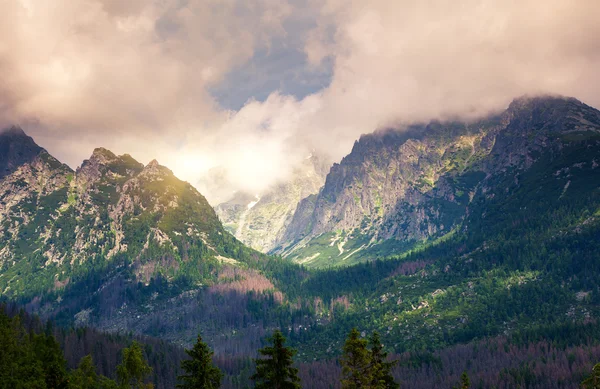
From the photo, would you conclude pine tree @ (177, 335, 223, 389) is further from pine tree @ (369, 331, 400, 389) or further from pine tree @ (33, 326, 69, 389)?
pine tree @ (369, 331, 400, 389)

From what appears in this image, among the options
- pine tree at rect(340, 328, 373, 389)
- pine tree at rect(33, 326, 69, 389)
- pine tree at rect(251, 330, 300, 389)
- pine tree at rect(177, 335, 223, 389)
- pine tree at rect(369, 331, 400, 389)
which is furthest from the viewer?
pine tree at rect(33, 326, 69, 389)

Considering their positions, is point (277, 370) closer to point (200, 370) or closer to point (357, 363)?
point (200, 370)

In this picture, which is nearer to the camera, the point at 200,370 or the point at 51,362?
the point at 200,370

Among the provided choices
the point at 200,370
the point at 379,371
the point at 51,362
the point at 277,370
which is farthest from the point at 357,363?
the point at 51,362

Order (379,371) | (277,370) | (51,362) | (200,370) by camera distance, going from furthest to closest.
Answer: (51,362), (379,371), (200,370), (277,370)

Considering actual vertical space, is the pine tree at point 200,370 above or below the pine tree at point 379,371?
above

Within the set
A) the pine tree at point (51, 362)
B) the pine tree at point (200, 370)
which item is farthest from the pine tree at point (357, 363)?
the pine tree at point (51, 362)

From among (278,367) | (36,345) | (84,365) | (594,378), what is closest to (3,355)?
(84,365)

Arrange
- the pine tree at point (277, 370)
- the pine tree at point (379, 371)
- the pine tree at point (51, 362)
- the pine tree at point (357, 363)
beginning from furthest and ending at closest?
the pine tree at point (51, 362) < the pine tree at point (379, 371) < the pine tree at point (357, 363) < the pine tree at point (277, 370)

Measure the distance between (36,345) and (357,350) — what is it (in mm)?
111075

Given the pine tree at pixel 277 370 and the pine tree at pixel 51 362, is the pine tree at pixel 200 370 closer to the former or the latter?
the pine tree at pixel 277 370

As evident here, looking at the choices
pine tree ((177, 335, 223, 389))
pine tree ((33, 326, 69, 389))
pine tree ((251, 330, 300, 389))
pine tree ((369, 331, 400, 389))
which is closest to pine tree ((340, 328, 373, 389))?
pine tree ((369, 331, 400, 389))

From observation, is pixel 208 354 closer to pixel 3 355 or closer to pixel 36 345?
pixel 3 355

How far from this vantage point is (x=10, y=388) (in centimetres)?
8181
